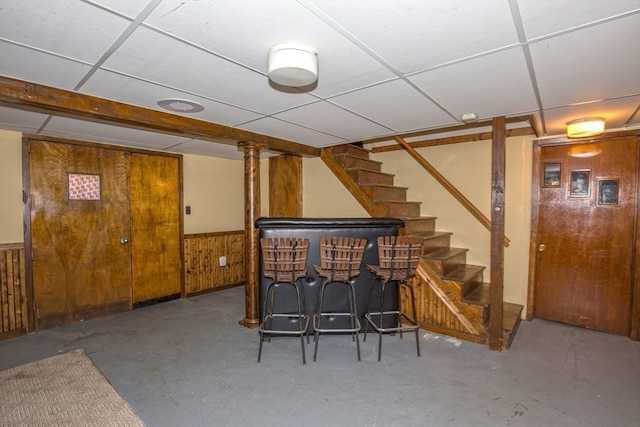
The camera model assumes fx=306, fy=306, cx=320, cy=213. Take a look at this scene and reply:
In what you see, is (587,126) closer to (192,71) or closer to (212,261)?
(192,71)

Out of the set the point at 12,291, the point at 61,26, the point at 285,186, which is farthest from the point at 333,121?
the point at 12,291

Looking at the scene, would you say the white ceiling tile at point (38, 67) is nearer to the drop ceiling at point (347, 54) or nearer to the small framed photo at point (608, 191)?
the drop ceiling at point (347, 54)

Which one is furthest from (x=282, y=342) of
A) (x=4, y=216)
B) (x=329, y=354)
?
(x=4, y=216)

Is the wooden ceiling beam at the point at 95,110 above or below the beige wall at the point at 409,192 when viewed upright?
above

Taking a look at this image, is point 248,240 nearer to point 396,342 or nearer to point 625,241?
point 396,342

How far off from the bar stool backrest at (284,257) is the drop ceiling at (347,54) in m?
1.17

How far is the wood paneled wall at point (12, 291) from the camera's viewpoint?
324cm

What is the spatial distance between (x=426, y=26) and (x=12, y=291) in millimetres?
4578

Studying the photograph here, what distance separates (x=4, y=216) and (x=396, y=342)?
4345 millimetres

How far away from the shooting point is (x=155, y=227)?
443 cm

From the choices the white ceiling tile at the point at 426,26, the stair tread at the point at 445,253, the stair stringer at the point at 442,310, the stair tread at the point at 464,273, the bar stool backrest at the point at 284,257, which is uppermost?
the white ceiling tile at the point at 426,26

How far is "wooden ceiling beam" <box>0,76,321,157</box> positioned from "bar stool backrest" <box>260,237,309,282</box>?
127 cm

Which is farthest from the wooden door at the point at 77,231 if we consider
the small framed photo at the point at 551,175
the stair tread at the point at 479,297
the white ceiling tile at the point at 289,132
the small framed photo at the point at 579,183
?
the small framed photo at the point at 579,183

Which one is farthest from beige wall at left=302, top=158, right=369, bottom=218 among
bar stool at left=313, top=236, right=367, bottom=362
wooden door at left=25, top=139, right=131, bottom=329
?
wooden door at left=25, top=139, right=131, bottom=329
